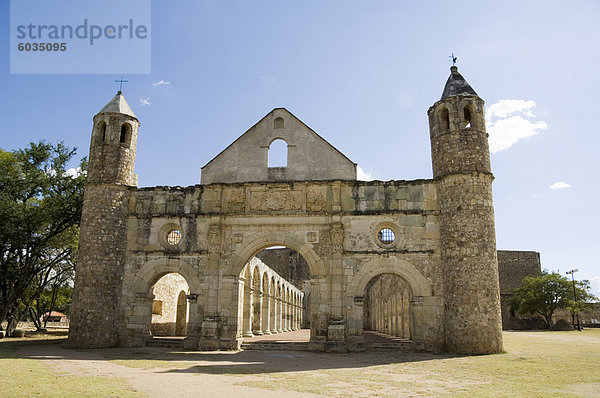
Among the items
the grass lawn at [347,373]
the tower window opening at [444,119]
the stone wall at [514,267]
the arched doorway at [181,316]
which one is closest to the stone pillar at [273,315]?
the arched doorway at [181,316]

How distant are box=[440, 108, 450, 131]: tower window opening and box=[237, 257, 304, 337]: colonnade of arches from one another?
9.70 m

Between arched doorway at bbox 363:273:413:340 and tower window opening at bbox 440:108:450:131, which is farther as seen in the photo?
arched doorway at bbox 363:273:413:340

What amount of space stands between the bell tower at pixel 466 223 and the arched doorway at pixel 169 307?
14176 millimetres

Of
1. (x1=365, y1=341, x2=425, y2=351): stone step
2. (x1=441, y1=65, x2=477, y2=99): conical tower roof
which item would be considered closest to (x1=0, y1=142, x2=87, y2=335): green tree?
(x1=365, y1=341, x2=425, y2=351): stone step

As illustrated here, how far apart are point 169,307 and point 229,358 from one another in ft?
38.9

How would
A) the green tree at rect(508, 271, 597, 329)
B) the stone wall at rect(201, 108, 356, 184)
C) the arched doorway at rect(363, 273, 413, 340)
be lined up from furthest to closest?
the green tree at rect(508, 271, 597, 329) < the arched doorway at rect(363, 273, 413, 340) < the stone wall at rect(201, 108, 356, 184)

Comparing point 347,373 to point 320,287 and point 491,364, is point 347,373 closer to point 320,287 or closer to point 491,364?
point 491,364

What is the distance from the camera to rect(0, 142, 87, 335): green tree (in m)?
20.8

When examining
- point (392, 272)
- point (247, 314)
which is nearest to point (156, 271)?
point (247, 314)

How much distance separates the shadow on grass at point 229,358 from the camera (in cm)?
1182

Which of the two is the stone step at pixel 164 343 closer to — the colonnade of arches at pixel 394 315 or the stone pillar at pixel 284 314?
the colonnade of arches at pixel 394 315

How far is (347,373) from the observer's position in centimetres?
1109

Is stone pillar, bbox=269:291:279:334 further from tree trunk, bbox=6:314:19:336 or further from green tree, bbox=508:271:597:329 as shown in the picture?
green tree, bbox=508:271:597:329

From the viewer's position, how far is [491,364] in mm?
12805
